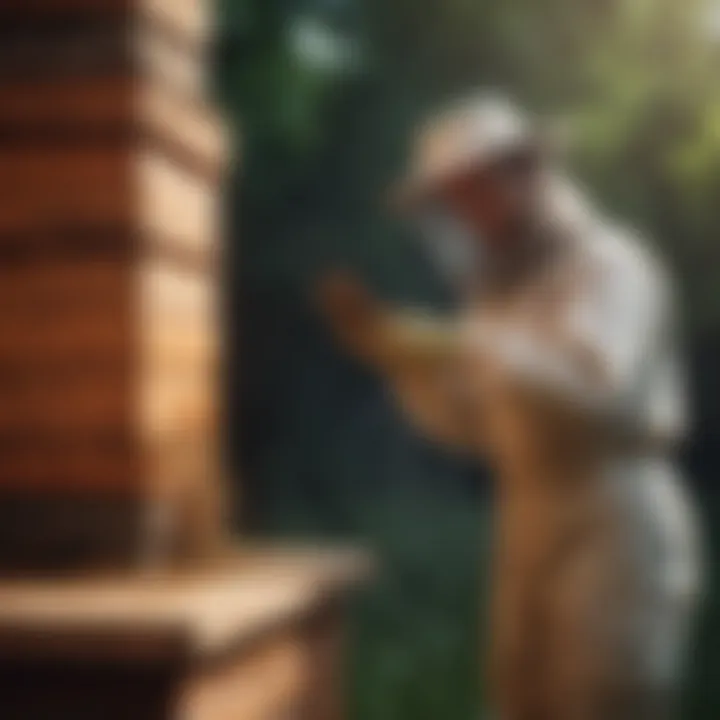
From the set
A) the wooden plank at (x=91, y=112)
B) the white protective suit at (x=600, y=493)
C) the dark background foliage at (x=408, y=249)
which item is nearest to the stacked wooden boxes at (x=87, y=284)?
the wooden plank at (x=91, y=112)

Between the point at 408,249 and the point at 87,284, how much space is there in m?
0.40

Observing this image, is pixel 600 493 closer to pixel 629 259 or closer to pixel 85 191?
pixel 629 259

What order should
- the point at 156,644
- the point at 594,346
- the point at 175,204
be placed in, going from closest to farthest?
the point at 156,644, the point at 594,346, the point at 175,204

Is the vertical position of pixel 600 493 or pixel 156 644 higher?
pixel 600 493

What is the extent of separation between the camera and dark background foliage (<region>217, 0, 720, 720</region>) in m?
2.07

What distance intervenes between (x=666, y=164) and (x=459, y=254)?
29 centimetres

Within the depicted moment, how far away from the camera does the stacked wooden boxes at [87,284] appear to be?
79.0 inches

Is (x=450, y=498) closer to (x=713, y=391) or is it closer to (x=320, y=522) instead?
(x=320, y=522)

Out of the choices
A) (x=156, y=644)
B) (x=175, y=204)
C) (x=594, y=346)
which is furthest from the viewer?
(x=175, y=204)

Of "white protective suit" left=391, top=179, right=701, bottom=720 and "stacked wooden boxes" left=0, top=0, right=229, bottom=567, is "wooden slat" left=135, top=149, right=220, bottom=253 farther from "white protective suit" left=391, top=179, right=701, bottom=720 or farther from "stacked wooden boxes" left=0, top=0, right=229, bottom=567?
"white protective suit" left=391, top=179, right=701, bottom=720

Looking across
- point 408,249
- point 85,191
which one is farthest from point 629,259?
point 85,191

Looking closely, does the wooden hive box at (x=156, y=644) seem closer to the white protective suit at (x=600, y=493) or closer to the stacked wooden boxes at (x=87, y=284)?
the stacked wooden boxes at (x=87, y=284)

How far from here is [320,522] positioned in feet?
6.86

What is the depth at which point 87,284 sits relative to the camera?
2.01 m
